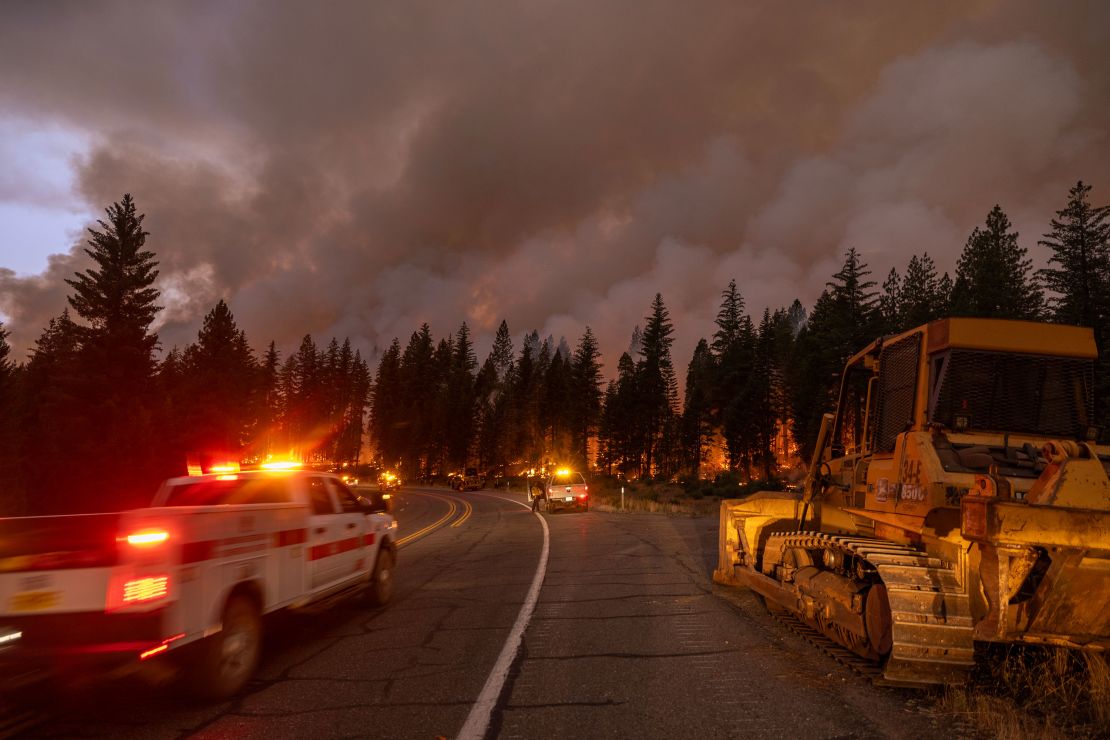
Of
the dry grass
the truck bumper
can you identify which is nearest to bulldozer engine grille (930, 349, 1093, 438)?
the dry grass

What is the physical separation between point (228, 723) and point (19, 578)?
1.81 m

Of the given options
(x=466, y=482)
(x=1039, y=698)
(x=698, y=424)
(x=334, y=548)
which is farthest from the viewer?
(x=698, y=424)

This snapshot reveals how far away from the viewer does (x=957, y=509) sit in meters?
5.02

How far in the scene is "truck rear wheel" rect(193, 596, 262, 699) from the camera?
480 centimetres

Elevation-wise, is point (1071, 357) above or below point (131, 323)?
below

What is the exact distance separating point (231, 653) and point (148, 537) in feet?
4.59

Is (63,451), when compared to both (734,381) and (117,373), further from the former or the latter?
(734,381)

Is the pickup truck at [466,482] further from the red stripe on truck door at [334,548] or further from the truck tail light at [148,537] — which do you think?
the truck tail light at [148,537]

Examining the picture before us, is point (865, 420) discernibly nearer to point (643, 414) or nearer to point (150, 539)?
point (150, 539)

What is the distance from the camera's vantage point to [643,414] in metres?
76.2

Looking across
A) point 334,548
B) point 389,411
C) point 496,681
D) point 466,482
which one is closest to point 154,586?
point 496,681

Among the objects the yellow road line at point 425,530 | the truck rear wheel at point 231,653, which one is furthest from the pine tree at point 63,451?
the truck rear wheel at point 231,653

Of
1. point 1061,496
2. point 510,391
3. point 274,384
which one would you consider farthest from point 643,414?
point 1061,496

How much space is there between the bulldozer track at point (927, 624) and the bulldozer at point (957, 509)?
0.01 metres
